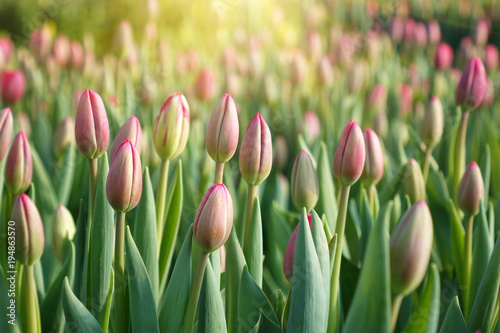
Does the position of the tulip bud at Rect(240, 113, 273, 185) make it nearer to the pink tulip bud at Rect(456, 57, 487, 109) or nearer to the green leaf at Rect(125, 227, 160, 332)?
the green leaf at Rect(125, 227, 160, 332)

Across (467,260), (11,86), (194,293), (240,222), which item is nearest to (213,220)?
(194,293)

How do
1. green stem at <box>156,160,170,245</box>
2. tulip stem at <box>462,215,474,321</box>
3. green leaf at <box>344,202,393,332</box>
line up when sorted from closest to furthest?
1. green leaf at <box>344,202,393,332</box>
2. green stem at <box>156,160,170,245</box>
3. tulip stem at <box>462,215,474,321</box>

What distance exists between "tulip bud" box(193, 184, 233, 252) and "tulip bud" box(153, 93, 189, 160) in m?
0.20

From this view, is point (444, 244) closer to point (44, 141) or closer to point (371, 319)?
point (371, 319)

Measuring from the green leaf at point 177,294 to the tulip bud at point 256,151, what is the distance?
0.13 metres

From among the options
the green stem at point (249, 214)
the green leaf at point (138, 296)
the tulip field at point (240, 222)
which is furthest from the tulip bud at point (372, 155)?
the green leaf at point (138, 296)

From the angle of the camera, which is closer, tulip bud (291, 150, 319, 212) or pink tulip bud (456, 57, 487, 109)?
tulip bud (291, 150, 319, 212)

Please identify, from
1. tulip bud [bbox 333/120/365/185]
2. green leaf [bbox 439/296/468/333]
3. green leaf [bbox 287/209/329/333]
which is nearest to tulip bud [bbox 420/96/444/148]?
tulip bud [bbox 333/120/365/185]

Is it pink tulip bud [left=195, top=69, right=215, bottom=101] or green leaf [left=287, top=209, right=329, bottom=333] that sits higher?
pink tulip bud [left=195, top=69, right=215, bottom=101]

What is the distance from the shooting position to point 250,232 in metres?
0.81

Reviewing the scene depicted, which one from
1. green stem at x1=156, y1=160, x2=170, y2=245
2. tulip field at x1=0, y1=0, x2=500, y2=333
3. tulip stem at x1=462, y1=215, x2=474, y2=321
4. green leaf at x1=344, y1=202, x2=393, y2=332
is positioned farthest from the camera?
tulip stem at x1=462, y1=215, x2=474, y2=321

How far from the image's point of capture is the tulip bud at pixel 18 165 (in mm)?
857

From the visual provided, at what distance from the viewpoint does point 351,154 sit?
80cm

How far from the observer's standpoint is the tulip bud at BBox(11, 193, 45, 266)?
74 centimetres
